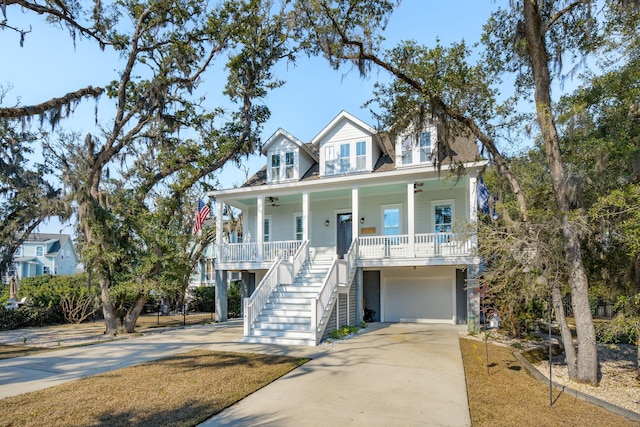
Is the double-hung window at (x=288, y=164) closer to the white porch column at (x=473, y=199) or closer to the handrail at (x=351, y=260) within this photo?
the handrail at (x=351, y=260)

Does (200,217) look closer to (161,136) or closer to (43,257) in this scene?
(161,136)

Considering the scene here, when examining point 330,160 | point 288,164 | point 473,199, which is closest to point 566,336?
point 473,199

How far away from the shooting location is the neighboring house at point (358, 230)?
505 inches

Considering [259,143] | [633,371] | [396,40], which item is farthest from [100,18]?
[633,371]

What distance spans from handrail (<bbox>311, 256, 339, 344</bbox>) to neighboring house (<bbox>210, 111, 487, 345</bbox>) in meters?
0.06

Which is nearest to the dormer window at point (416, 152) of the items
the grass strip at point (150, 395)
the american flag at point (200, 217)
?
the american flag at point (200, 217)

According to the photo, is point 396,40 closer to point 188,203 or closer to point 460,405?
point 460,405

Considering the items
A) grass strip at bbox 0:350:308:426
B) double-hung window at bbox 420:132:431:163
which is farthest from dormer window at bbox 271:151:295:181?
grass strip at bbox 0:350:308:426

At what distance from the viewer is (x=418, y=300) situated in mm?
15586

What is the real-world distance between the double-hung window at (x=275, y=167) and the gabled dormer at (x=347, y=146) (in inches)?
76.4

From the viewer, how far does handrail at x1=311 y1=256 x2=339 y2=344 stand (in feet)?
33.7

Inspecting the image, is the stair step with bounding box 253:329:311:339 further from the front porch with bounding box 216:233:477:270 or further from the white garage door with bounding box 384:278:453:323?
the white garage door with bounding box 384:278:453:323

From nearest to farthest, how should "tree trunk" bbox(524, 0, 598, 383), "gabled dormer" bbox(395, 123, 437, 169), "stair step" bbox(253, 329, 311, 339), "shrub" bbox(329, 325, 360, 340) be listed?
1. "tree trunk" bbox(524, 0, 598, 383)
2. "stair step" bbox(253, 329, 311, 339)
3. "shrub" bbox(329, 325, 360, 340)
4. "gabled dormer" bbox(395, 123, 437, 169)

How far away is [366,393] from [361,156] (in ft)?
35.4
